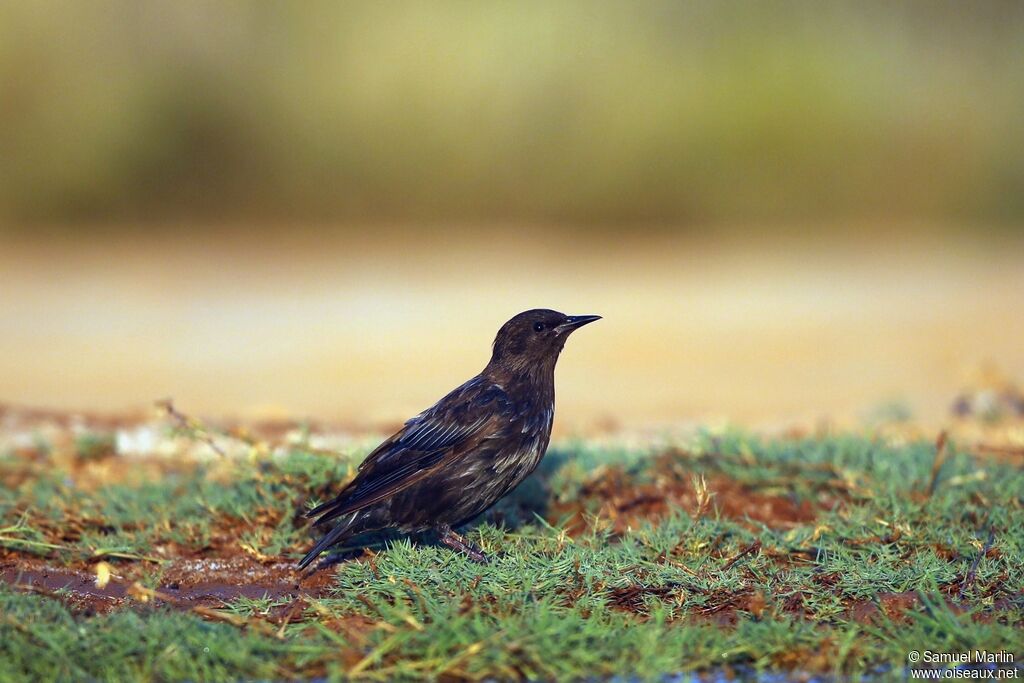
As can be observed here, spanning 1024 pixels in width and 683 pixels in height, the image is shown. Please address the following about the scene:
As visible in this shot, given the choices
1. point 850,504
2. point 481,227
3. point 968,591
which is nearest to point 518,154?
point 481,227

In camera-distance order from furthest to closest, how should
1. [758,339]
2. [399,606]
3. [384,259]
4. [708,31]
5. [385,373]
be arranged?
1. [708,31]
2. [384,259]
3. [758,339]
4. [385,373]
5. [399,606]

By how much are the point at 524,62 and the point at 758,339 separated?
534 cm

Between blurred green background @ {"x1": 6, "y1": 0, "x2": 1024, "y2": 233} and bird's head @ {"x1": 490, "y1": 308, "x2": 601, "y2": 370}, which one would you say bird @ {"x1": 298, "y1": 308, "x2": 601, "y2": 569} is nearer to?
bird's head @ {"x1": 490, "y1": 308, "x2": 601, "y2": 370}

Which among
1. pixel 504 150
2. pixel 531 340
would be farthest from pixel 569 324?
pixel 504 150

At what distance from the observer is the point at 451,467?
4902 millimetres

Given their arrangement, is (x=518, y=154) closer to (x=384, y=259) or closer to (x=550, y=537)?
(x=384, y=259)

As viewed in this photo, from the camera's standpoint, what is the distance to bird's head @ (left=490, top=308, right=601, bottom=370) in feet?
17.5

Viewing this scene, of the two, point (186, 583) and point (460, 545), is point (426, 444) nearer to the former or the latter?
point (460, 545)

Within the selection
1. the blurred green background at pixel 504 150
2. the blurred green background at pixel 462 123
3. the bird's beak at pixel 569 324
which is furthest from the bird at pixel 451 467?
the blurred green background at pixel 462 123

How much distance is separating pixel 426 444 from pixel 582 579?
0.92 meters

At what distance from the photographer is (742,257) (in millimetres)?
14578

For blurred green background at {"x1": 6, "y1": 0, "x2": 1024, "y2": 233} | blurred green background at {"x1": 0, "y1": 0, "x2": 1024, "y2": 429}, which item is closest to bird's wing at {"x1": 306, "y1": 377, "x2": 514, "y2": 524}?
blurred green background at {"x1": 0, "y1": 0, "x2": 1024, "y2": 429}

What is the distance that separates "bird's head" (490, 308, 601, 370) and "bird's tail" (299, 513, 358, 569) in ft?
2.98

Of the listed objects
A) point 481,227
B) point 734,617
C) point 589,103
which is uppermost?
point 589,103
